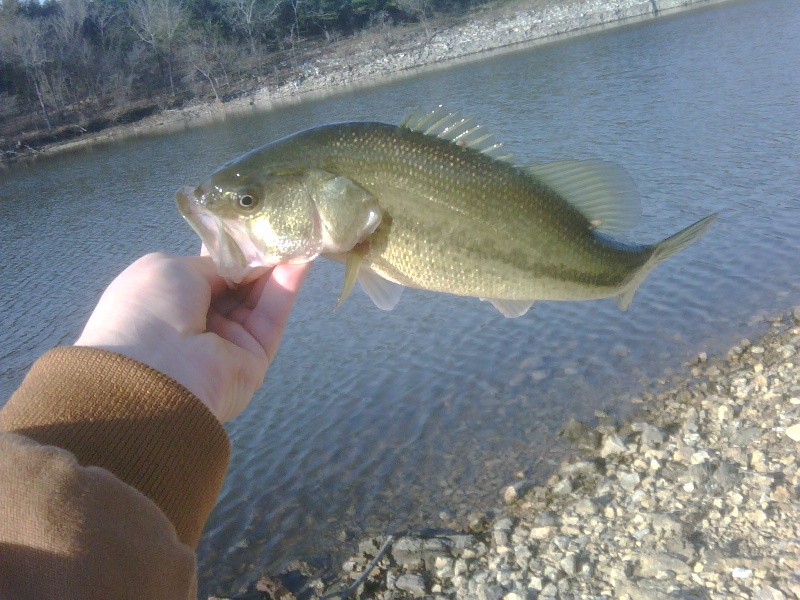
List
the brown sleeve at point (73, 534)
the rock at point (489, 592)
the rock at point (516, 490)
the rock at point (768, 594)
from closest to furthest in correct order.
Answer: the brown sleeve at point (73, 534)
the rock at point (768, 594)
the rock at point (489, 592)
the rock at point (516, 490)

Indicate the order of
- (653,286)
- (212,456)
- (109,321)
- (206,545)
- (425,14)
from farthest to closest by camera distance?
1. (425,14)
2. (653,286)
3. (206,545)
4. (109,321)
5. (212,456)

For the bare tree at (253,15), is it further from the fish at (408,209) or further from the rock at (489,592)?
the fish at (408,209)

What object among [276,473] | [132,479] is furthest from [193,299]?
[276,473]

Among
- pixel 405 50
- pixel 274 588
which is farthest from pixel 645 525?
pixel 405 50

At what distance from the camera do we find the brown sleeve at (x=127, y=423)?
236cm

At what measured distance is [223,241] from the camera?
3135 millimetres

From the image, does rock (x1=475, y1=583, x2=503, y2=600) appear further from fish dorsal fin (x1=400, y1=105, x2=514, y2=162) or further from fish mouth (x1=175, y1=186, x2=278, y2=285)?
fish dorsal fin (x1=400, y1=105, x2=514, y2=162)

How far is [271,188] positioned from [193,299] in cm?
63

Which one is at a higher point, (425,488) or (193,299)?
(193,299)

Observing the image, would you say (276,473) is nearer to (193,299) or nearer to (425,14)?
(193,299)

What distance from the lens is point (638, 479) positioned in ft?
24.4

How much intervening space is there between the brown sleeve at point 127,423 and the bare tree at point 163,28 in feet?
233

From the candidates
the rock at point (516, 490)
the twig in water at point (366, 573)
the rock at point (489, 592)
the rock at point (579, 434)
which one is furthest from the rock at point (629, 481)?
the twig in water at point (366, 573)

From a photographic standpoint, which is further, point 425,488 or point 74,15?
point 74,15
